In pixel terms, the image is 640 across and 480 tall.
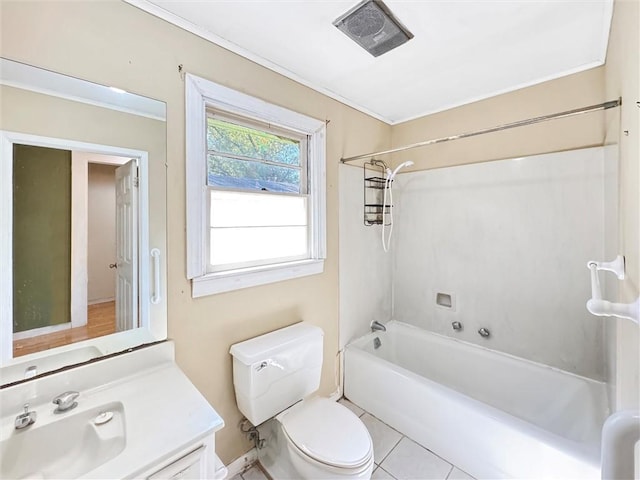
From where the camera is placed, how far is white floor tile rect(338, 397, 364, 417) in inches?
82.9

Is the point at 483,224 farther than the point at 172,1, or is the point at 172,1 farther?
the point at 483,224

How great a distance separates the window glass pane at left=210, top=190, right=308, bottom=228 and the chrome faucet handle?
89cm

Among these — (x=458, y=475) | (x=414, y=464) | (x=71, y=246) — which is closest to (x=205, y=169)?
(x=71, y=246)

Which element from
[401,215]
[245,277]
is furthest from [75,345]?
[401,215]

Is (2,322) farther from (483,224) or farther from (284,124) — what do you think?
(483,224)

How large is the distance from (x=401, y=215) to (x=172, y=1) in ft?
7.14

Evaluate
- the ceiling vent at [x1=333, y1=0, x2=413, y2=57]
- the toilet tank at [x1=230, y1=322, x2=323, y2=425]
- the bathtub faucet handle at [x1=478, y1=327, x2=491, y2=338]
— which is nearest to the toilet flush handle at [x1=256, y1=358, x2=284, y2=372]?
the toilet tank at [x1=230, y1=322, x2=323, y2=425]

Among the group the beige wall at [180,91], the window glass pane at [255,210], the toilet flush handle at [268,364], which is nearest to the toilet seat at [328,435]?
the toilet flush handle at [268,364]

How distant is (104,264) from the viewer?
120 cm

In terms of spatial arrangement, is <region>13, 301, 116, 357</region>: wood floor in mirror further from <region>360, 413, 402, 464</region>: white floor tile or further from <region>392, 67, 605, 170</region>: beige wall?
<region>392, 67, 605, 170</region>: beige wall

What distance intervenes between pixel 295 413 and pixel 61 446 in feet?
3.19

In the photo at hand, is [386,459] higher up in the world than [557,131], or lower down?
lower down

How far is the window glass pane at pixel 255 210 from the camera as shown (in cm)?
160

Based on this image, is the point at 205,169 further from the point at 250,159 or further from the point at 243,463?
the point at 243,463
